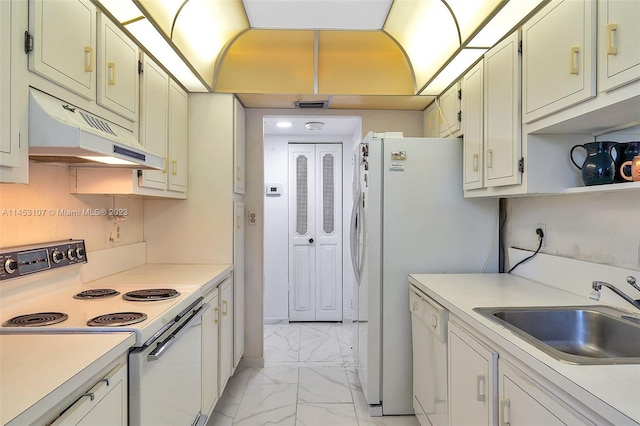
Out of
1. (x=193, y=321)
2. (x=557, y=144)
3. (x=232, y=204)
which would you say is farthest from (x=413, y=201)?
(x=193, y=321)

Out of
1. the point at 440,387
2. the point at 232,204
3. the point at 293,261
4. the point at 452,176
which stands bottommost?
the point at 440,387

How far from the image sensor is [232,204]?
2725mm

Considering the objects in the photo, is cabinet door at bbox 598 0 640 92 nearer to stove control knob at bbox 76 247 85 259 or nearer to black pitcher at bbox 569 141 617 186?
black pitcher at bbox 569 141 617 186

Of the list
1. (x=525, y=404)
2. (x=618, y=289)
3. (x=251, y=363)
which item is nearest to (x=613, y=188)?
(x=618, y=289)

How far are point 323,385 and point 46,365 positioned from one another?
2215mm

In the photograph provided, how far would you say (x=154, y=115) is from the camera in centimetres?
213

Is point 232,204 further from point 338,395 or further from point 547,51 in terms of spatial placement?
point 547,51

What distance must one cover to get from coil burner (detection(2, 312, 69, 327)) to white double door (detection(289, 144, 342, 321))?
118 inches

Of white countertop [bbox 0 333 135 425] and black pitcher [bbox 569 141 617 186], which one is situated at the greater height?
black pitcher [bbox 569 141 617 186]

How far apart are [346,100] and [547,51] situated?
1.58 meters

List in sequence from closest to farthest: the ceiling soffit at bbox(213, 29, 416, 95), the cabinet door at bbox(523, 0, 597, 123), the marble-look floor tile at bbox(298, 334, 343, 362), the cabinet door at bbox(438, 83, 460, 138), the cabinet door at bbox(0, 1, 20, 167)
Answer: the cabinet door at bbox(0, 1, 20, 167) < the cabinet door at bbox(523, 0, 597, 123) < the cabinet door at bbox(438, 83, 460, 138) < the ceiling soffit at bbox(213, 29, 416, 95) < the marble-look floor tile at bbox(298, 334, 343, 362)

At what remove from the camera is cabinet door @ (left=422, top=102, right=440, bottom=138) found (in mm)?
2824

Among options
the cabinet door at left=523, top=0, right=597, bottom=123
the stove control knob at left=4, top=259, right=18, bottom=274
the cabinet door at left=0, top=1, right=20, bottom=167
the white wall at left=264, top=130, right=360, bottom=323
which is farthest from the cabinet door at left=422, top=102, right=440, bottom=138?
the stove control knob at left=4, top=259, right=18, bottom=274

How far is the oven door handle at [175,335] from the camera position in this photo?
1312 mm
